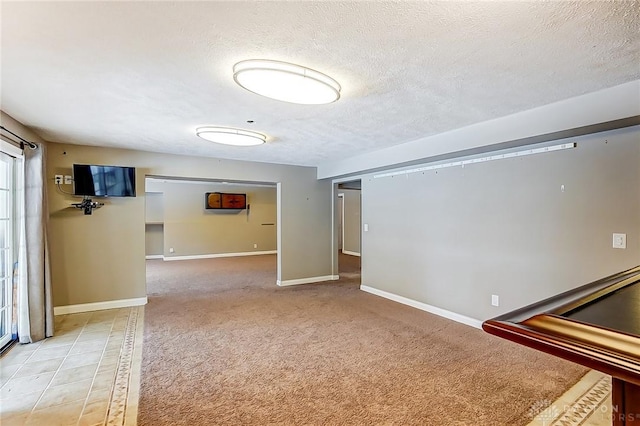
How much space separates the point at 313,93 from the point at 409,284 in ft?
11.0

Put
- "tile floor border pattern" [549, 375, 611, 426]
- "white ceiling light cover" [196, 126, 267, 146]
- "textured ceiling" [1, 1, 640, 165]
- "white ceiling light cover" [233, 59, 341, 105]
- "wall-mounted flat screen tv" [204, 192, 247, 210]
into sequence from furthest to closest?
"wall-mounted flat screen tv" [204, 192, 247, 210], "white ceiling light cover" [196, 126, 267, 146], "tile floor border pattern" [549, 375, 611, 426], "white ceiling light cover" [233, 59, 341, 105], "textured ceiling" [1, 1, 640, 165]

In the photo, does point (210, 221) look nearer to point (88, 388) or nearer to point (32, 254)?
point (32, 254)

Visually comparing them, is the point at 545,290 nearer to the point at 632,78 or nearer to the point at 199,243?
the point at 632,78

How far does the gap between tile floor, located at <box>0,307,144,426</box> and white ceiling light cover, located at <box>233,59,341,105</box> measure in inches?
88.7

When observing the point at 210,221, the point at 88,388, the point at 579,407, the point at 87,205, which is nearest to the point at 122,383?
the point at 88,388

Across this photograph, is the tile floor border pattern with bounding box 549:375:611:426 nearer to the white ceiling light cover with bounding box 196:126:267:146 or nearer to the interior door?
the white ceiling light cover with bounding box 196:126:267:146

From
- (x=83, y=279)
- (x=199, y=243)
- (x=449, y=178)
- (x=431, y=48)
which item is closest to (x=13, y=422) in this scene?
(x=83, y=279)

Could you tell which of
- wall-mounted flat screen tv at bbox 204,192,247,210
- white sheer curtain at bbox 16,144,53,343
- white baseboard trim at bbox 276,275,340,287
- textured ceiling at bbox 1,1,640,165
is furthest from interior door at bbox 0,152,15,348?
wall-mounted flat screen tv at bbox 204,192,247,210

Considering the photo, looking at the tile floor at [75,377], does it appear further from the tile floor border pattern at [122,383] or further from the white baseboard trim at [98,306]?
the white baseboard trim at [98,306]

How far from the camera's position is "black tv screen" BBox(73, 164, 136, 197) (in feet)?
13.4

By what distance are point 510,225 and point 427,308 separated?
61.8 inches

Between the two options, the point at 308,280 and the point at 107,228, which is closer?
the point at 107,228

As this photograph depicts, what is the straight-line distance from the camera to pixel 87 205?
13.8 ft

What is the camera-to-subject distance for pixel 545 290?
3.11 metres
